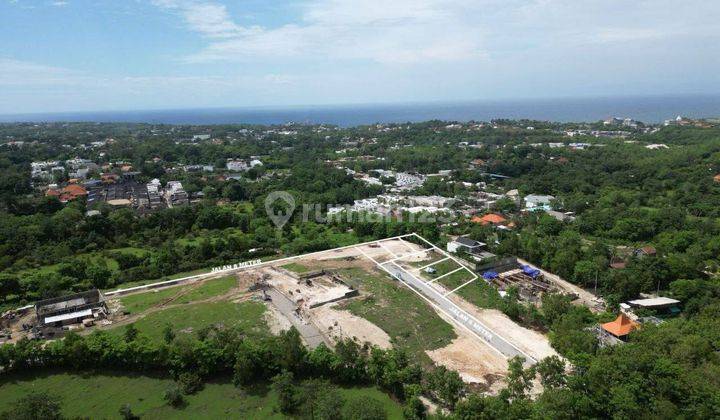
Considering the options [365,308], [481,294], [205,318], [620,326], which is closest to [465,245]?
[481,294]

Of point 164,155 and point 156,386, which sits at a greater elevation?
point 164,155

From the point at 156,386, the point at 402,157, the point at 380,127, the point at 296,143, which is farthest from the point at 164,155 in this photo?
the point at 156,386

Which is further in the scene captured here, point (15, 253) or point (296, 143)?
point (296, 143)

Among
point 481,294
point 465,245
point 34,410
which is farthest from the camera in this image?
point 465,245

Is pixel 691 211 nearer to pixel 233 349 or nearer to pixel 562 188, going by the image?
pixel 562 188

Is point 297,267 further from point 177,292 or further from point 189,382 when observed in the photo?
point 189,382

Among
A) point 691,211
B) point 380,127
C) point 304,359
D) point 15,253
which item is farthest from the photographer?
point 380,127

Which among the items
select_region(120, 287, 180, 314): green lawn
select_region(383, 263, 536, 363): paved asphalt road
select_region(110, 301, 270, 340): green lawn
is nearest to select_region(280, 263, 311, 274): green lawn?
select_region(110, 301, 270, 340): green lawn

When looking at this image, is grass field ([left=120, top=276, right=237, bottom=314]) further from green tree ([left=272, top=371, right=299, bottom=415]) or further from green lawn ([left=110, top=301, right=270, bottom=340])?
green tree ([left=272, top=371, right=299, bottom=415])
